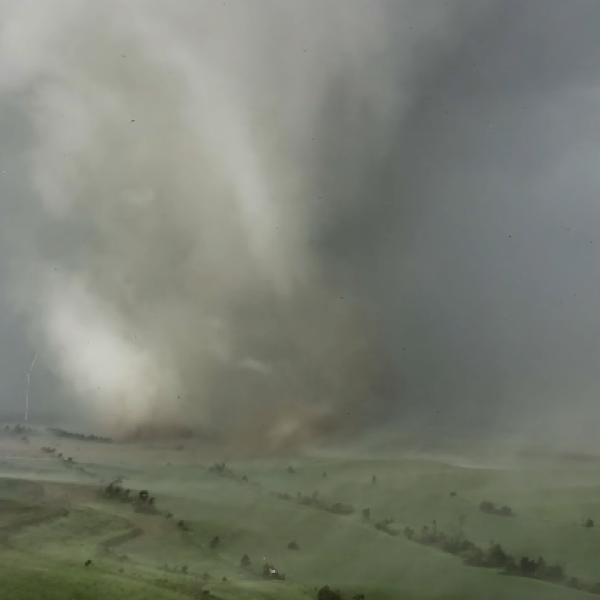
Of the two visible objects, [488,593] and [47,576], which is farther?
[488,593]

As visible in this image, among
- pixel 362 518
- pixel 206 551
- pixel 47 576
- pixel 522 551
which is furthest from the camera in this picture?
pixel 362 518

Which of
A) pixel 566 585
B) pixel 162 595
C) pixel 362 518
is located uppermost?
pixel 362 518

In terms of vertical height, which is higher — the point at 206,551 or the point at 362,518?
the point at 362,518

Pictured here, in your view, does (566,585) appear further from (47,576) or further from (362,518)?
(47,576)

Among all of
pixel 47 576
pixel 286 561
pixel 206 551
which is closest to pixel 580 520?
pixel 286 561

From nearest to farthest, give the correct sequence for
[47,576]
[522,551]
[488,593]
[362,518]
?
[47,576] → [488,593] → [522,551] → [362,518]

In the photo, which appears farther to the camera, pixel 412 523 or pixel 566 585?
pixel 412 523

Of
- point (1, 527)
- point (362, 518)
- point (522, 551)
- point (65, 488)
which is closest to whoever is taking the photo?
point (1, 527)

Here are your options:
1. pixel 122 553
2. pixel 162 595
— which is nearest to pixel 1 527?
pixel 122 553

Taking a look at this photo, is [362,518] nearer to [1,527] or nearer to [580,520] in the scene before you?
[580,520]
